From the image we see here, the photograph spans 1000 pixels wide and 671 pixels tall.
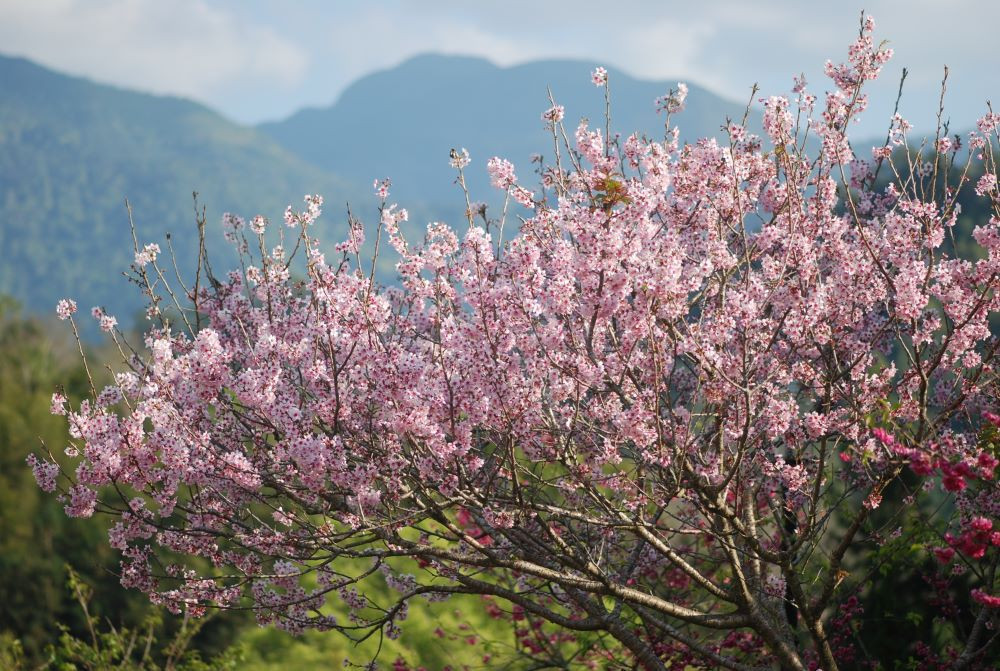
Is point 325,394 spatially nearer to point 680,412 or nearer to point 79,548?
point 680,412

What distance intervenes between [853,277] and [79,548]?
15.3 meters

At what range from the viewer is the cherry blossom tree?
16.6ft

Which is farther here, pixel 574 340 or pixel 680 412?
pixel 680 412

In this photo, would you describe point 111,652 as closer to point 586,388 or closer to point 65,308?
point 65,308

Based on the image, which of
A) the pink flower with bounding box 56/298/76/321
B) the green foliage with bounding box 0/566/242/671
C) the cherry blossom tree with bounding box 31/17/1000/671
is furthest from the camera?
the green foliage with bounding box 0/566/242/671

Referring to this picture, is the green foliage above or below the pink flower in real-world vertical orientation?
below

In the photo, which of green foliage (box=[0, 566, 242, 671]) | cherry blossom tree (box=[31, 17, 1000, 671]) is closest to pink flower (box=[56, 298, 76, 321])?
cherry blossom tree (box=[31, 17, 1000, 671])

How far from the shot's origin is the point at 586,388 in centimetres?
532

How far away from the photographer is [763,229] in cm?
606

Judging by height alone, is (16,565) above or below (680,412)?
below

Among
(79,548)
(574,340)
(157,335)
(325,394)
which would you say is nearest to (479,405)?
(574,340)

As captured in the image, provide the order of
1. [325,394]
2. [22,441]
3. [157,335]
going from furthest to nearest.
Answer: [22,441]
[157,335]
[325,394]

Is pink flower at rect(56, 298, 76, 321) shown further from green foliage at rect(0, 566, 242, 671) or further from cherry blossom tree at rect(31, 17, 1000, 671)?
green foliage at rect(0, 566, 242, 671)

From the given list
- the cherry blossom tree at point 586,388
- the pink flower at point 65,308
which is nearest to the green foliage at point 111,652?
the pink flower at point 65,308
